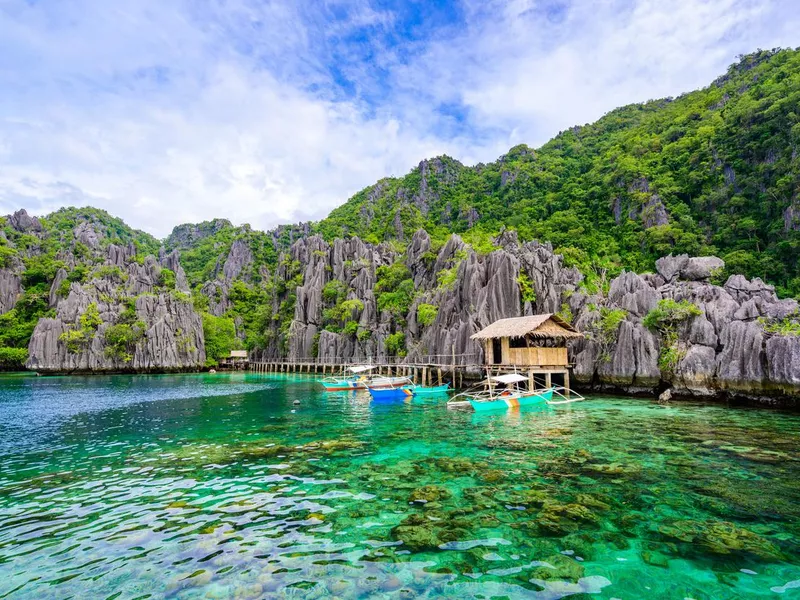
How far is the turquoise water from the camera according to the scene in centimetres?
710

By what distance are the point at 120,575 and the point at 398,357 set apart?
174 ft

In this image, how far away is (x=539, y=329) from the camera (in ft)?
112

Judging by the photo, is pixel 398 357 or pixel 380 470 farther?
pixel 398 357

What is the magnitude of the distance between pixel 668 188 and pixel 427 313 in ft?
141

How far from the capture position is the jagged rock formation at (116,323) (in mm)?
71938

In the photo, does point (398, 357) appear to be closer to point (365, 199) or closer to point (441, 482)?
point (441, 482)

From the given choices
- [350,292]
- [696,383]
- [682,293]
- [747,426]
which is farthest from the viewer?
[350,292]

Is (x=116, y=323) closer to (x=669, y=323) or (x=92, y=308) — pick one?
(x=92, y=308)

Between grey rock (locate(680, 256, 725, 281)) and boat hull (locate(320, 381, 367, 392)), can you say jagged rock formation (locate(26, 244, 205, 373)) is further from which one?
grey rock (locate(680, 256, 725, 281))

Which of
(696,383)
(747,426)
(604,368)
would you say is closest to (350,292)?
(604,368)

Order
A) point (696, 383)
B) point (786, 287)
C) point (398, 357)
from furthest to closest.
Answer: point (398, 357) < point (786, 287) < point (696, 383)

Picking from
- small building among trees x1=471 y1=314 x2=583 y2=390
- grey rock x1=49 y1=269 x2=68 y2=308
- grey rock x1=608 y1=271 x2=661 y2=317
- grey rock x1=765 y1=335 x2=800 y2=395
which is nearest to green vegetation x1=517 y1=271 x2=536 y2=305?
small building among trees x1=471 y1=314 x2=583 y2=390

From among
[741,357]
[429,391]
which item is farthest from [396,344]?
[741,357]

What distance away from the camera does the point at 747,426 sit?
19.9 meters
